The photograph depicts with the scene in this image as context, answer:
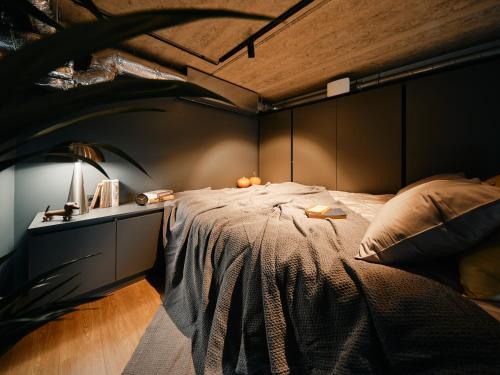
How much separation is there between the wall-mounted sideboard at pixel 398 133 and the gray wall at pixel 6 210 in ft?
9.82

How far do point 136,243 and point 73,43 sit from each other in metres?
1.84

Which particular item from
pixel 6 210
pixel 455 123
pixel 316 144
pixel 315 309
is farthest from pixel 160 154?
pixel 455 123

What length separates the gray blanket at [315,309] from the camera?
57 centimetres

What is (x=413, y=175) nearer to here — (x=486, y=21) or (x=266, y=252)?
(x=486, y=21)

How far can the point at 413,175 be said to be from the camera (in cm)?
207

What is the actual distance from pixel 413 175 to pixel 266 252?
209 centimetres

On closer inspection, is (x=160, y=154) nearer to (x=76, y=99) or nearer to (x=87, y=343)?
(x=87, y=343)

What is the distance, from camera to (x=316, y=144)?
280 centimetres

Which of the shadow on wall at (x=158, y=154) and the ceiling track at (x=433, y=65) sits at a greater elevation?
the ceiling track at (x=433, y=65)

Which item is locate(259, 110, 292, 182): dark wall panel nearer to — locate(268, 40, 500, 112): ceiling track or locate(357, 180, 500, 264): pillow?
locate(268, 40, 500, 112): ceiling track

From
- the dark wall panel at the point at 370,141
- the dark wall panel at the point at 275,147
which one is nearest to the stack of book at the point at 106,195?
the dark wall panel at the point at 275,147

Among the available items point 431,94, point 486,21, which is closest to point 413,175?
point 431,94

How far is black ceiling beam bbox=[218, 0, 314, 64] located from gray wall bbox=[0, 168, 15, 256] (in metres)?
2.14

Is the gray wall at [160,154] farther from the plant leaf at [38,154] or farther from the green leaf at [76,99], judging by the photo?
the green leaf at [76,99]
